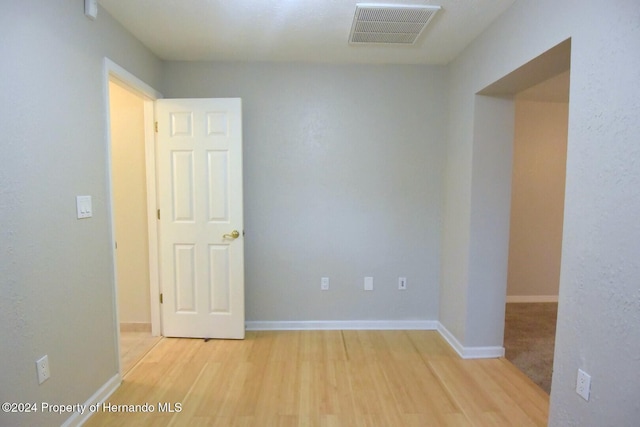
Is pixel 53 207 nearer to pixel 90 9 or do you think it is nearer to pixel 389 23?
pixel 90 9

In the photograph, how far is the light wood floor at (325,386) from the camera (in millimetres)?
1774

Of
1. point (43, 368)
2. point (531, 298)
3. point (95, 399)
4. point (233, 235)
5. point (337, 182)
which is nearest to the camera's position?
point (43, 368)

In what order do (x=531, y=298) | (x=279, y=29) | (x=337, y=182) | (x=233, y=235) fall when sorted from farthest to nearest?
(x=531, y=298) < (x=337, y=182) < (x=233, y=235) < (x=279, y=29)

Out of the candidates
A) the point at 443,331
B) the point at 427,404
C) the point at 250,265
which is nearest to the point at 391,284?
the point at 443,331

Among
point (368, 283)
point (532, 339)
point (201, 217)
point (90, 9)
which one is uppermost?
Result: point (90, 9)

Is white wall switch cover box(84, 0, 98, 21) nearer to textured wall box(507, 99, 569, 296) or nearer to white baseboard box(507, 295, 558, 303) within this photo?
textured wall box(507, 99, 569, 296)

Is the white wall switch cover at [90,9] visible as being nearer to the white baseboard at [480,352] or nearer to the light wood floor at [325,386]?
the light wood floor at [325,386]

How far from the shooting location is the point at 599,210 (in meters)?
1.28

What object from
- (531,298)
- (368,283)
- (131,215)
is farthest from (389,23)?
(531,298)

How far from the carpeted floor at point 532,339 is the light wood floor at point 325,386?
138 millimetres

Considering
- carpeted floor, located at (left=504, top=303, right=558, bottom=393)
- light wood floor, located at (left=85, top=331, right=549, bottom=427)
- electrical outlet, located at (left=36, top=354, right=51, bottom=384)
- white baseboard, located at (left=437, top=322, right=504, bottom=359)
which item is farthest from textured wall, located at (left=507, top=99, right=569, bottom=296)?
electrical outlet, located at (left=36, top=354, right=51, bottom=384)

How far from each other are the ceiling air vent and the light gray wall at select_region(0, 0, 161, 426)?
1.69 metres

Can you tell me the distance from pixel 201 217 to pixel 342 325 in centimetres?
169

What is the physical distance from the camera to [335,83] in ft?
9.09
